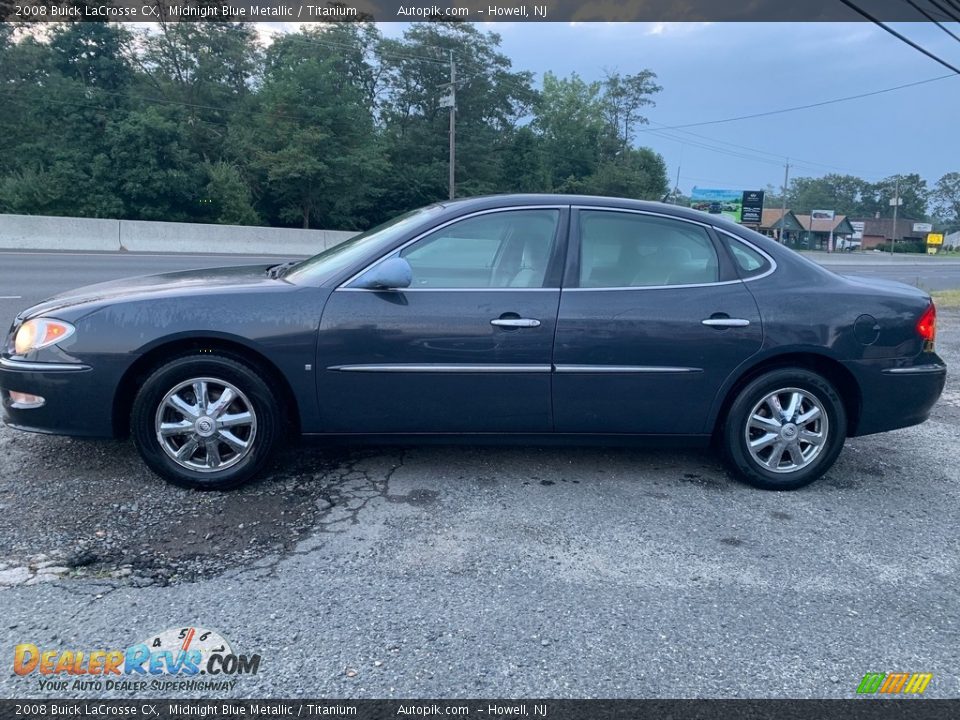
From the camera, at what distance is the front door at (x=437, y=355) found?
3719 millimetres

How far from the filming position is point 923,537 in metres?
3.54

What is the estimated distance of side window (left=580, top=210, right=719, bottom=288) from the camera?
398 centimetres

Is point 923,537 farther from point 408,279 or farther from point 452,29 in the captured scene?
point 452,29

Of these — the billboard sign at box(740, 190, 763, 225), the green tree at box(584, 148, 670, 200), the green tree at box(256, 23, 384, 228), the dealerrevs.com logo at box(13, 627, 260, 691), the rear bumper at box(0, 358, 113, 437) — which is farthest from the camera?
the billboard sign at box(740, 190, 763, 225)

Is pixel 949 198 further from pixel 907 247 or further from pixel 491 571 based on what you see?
pixel 491 571

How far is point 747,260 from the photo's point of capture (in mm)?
4094

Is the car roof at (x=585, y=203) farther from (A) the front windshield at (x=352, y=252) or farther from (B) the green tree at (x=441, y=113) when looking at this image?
(B) the green tree at (x=441, y=113)

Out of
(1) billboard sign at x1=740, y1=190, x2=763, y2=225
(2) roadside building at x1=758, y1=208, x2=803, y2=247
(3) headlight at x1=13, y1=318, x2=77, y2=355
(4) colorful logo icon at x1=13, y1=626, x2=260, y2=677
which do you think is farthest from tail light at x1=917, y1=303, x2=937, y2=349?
(2) roadside building at x1=758, y1=208, x2=803, y2=247

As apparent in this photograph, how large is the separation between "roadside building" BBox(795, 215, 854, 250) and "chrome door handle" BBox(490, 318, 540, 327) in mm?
88831

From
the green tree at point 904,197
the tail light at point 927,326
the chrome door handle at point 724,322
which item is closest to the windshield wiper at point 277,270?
the chrome door handle at point 724,322

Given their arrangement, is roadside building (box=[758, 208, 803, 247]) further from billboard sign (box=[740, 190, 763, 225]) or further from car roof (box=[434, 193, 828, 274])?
car roof (box=[434, 193, 828, 274])

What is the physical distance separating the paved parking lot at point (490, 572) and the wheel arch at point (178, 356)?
1.26 feet

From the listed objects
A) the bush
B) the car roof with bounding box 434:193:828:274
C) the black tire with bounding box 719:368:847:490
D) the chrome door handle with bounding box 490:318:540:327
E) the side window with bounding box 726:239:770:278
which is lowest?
the black tire with bounding box 719:368:847:490

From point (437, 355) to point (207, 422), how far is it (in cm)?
120
